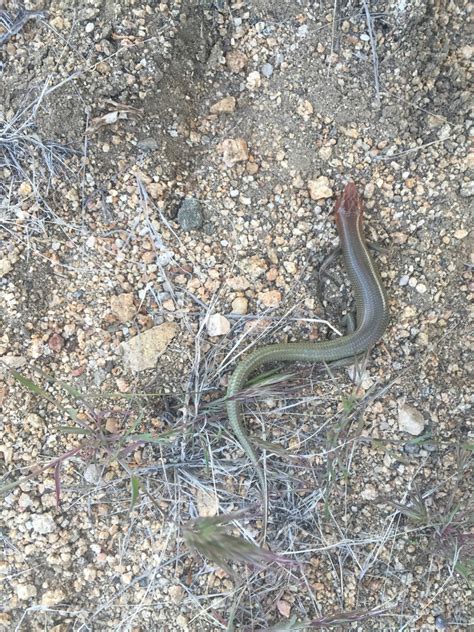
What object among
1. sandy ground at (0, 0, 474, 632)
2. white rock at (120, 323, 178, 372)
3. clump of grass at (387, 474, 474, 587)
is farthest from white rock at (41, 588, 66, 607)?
clump of grass at (387, 474, 474, 587)

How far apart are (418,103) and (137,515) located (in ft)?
11.4

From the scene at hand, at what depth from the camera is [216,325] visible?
363 centimetres

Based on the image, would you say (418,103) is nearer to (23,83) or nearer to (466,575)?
(23,83)

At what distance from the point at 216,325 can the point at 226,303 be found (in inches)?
6.8

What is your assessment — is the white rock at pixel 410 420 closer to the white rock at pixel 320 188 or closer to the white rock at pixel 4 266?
the white rock at pixel 320 188

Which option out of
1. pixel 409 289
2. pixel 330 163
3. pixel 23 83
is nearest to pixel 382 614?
pixel 409 289

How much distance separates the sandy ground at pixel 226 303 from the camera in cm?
A: 348

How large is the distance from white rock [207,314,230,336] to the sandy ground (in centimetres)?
5

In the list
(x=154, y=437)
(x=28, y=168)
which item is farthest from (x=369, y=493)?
(x=28, y=168)

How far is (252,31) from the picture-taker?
3734 millimetres

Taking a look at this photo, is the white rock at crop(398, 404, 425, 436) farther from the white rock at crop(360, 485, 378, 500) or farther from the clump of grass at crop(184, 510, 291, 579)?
the clump of grass at crop(184, 510, 291, 579)

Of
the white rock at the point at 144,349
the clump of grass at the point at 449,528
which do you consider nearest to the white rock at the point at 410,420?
the clump of grass at the point at 449,528

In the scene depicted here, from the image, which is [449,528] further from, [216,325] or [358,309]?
[216,325]

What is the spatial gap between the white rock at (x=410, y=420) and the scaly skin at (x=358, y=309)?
50 centimetres
